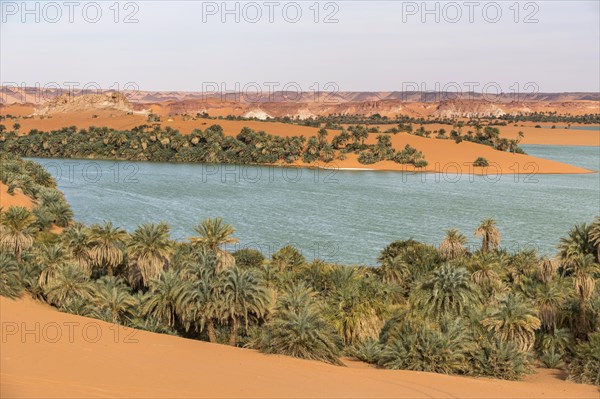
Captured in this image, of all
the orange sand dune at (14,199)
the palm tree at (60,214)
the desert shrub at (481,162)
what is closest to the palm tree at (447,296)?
the palm tree at (60,214)

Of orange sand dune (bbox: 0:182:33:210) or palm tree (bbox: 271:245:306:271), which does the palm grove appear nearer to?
palm tree (bbox: 271:245:306:271)

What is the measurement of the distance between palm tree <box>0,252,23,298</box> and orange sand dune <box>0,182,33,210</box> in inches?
972

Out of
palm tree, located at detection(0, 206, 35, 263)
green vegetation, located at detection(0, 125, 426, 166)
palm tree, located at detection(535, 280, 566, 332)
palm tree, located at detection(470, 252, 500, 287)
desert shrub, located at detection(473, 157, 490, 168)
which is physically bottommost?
palm tree, located at detection(535, 280, 566, 332)

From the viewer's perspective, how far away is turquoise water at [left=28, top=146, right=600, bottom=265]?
55438 mm

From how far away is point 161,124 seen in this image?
155 m

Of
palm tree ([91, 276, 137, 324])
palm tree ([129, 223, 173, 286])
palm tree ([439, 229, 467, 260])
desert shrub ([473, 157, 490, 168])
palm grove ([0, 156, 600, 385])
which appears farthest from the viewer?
desert shrub ([473, 157, 490, 168])

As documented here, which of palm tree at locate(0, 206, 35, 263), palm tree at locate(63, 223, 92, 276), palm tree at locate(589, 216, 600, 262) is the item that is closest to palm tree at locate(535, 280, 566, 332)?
palm tree at locate(589, 216, 600, 262)

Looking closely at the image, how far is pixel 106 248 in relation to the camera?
31594 millimetres

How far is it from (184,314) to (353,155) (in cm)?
10133

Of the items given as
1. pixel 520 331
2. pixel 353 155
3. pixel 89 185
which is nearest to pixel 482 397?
pixel 520 331

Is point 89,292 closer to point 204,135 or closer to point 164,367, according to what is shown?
point 164,367

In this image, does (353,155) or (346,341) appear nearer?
(346,341)

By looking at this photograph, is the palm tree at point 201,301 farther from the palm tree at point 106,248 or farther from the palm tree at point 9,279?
the palm tree at point 9,279

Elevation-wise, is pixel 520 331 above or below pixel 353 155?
below
